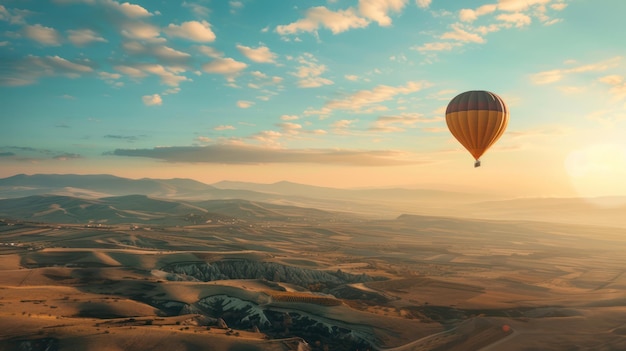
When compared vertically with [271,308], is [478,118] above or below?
above

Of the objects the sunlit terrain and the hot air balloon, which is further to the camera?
the hot air balloon

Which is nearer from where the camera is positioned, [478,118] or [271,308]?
[271,308]

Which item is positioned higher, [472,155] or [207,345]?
[472,155]

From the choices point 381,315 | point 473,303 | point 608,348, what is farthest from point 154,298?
point 608,348

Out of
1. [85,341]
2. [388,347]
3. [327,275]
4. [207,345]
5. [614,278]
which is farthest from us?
[614,278]

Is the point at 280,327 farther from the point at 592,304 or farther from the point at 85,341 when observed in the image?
the point at 592,304

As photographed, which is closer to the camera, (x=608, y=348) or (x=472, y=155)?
(x=608, y=348)

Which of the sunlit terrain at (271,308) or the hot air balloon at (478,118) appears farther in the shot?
the hot air balloon at (478,118)

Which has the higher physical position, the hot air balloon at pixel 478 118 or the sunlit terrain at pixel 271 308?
the hot air balloon at pixel 478 118
